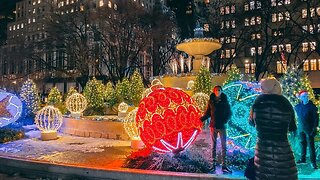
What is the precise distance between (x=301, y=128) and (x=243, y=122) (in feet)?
4.87

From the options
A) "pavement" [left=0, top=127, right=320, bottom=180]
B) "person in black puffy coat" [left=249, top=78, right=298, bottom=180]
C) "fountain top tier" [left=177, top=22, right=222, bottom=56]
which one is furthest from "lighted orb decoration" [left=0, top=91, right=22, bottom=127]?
"person in black puffy coat" [left=249, top=78, right=298, bottom=180]

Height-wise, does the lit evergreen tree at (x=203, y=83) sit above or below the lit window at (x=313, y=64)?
below

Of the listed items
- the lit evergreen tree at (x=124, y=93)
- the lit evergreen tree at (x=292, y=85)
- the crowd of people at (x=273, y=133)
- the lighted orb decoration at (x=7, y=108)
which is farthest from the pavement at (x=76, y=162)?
the lit evergreen tree at (x=124, y=93)

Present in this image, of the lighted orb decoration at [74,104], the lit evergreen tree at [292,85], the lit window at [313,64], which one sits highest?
the lit window at [313,64]

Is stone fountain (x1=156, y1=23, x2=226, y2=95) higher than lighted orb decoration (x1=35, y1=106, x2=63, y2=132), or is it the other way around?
stone fountain (x1=156, y1=23, x2=226, y2=95)

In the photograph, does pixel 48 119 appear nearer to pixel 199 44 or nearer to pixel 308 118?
pixel 308 118

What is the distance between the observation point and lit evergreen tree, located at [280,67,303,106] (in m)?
9.08

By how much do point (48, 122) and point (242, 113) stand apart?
869 cm

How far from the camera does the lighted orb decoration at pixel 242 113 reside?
7.21m

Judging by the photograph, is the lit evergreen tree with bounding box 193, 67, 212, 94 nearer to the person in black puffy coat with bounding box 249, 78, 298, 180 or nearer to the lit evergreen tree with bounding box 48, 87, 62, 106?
the lit evergreen tree with bounding box 48, 87, 62, 106

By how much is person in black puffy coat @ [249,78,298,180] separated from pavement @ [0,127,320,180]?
2.02m

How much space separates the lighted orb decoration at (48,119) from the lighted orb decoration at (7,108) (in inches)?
83.6

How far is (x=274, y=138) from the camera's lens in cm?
405

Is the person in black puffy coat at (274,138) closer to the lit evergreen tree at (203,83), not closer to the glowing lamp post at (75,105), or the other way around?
the lit evergreen tree at (203,83)
